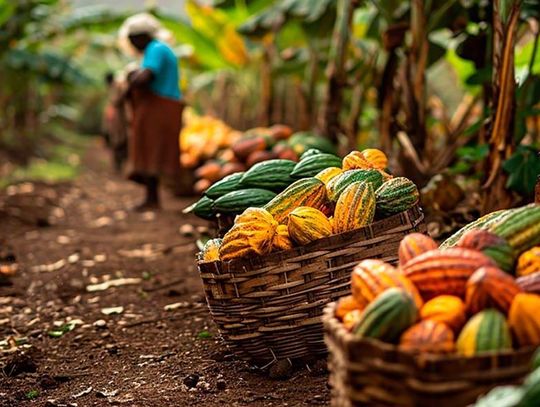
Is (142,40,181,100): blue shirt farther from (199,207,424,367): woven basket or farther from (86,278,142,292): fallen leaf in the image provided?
(199,207,424,367): woven basket

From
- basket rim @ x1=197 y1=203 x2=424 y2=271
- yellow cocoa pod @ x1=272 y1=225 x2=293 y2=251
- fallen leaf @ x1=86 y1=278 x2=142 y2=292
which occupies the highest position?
fallen leaf @ x1=86 y1=278 x2=142 y2=292

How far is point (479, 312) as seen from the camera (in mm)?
2201

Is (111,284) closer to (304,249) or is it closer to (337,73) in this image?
(304,249)

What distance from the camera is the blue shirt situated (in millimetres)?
7816

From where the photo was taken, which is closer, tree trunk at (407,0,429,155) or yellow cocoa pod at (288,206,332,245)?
yellow cocoa pod at (288,206,332,245)

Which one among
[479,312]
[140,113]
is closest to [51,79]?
[140,113]

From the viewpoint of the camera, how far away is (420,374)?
1.96m

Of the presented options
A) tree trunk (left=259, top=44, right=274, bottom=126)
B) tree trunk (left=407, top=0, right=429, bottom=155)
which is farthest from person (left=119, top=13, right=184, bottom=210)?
tree trunk (left=407, top=0, right=429, bottom=155)

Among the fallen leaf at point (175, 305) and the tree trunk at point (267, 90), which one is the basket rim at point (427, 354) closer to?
the fallen leaf at point (175, 305)

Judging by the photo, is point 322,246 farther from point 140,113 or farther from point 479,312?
point 140,113

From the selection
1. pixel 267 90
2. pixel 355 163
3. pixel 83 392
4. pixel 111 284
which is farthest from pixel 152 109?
pixel 83 392

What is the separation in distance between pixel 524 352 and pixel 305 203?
163 cm

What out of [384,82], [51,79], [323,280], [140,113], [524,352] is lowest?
[524,352]

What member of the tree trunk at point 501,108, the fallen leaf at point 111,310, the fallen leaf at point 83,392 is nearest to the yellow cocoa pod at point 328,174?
the fallen leaf at point 83,392
